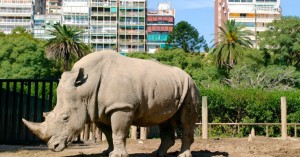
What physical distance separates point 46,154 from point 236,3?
99.7 m

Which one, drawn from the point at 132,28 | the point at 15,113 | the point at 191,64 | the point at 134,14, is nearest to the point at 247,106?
the point at 15,113

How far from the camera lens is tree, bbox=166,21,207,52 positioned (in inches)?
2992

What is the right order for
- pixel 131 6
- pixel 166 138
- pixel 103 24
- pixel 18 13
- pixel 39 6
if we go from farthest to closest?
pixel 39 6 < pixel 18 13 < pixel 131 6 < pixel 103 24 < pixel 166 138

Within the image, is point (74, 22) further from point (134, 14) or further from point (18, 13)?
point (18, 13)

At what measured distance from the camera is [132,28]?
112812 millimetres

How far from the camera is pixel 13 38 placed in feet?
187

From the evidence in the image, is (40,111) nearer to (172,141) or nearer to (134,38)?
(172,141)

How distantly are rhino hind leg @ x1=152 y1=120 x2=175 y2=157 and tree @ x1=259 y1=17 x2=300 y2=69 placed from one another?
4118 centimetres

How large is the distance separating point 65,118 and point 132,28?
105 metres

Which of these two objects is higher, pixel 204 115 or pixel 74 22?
pixel 74 22

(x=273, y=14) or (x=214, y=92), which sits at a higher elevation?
(x=273, y=14)

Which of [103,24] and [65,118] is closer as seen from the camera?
[65,118]

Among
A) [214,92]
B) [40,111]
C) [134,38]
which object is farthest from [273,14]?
[40,111]

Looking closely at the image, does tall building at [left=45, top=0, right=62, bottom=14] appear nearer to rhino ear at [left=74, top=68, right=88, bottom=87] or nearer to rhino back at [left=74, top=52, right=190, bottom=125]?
rhino back at [left=74, top=52, right=190, bottom=125]
